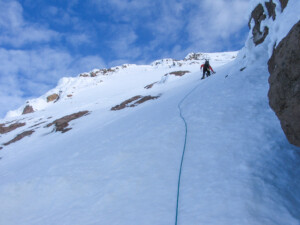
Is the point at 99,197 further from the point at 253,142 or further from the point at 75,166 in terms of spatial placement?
the point at 253,142

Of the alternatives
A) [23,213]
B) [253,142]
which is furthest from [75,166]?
[253,142]

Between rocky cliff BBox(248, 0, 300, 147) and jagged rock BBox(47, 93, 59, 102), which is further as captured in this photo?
jagged rock BBox(47, 93, 59, 102)

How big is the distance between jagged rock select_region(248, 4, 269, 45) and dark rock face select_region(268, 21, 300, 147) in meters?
7.22

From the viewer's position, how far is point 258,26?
1088 cm

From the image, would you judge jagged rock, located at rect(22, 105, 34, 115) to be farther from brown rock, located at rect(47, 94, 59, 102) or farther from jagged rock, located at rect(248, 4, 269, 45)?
jagged rock, located at rect(248, 4, 269, 45)

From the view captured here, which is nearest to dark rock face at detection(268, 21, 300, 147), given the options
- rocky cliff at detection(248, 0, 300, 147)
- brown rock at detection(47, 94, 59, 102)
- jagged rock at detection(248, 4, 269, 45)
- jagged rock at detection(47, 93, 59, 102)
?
rocky cliff at detection(248, 0, 300, 147)

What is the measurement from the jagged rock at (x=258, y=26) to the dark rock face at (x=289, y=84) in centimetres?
722

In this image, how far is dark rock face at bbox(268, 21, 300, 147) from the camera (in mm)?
3535

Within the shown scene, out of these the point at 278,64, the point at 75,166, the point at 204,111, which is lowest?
the point at 75,166

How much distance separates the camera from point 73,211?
4.81 m

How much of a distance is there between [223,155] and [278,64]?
2.67 metres

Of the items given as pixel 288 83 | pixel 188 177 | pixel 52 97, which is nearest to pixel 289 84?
pixel 288 83

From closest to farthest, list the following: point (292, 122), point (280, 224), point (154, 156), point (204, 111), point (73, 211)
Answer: point (280, 224)
point (292, 122)
point (73, 211)
point (154, 156)
point (204, 111)

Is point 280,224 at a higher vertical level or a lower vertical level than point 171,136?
lower
